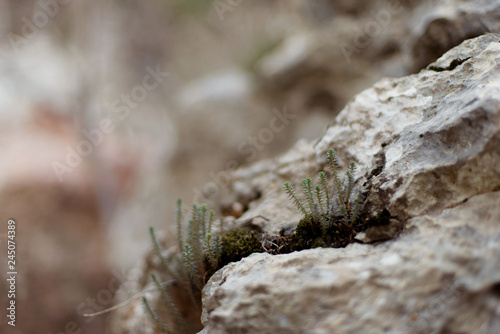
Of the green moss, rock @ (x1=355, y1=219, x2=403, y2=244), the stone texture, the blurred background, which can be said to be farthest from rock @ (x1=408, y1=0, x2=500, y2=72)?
the green moss

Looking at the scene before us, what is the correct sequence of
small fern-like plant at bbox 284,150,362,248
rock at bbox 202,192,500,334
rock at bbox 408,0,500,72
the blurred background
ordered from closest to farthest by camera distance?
rock at bbox 202,192,500,334, small fern-like plant at bbox 284,150,362,248, rock at bbox 408,0,500,72, the blurred background

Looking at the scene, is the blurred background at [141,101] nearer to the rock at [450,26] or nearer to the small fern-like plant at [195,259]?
the rock at [450,26]

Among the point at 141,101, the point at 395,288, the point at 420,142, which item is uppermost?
the point at 141,101

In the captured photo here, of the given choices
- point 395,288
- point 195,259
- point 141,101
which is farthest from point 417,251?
point 141,101

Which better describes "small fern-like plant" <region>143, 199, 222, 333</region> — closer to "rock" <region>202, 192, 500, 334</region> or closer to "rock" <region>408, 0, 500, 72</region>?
"rock" <region>202, 192, 500, 334</region>

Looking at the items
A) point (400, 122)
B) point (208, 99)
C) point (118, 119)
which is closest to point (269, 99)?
point (208, 99)

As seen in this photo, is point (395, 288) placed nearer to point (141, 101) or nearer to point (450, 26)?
point (450, 26)

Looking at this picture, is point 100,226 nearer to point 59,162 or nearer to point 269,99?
point 59,162
